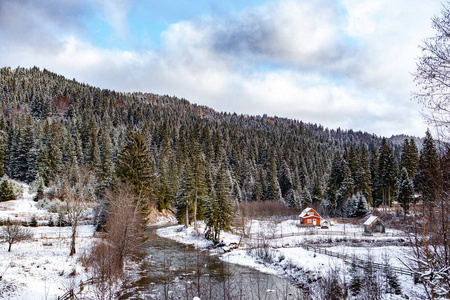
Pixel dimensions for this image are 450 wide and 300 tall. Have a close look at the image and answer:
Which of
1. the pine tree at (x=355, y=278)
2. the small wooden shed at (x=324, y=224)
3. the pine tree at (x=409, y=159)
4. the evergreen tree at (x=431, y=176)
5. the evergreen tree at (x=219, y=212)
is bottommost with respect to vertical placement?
the small wooden shed at (x=324, y=224)

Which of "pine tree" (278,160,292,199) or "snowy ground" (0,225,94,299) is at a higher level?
"pine tree" (278,160,292,199)

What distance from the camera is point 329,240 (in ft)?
136

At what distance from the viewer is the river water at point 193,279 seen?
19.8 metres

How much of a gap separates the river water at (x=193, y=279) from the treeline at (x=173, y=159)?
960cm

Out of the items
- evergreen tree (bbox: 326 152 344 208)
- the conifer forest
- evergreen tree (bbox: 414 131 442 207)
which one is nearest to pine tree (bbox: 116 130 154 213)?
the conifer forest

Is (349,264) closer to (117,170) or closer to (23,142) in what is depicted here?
(117,170)

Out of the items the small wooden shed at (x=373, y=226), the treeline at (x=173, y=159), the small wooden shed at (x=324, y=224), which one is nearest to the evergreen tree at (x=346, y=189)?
the treeline at (x=173, y=159)

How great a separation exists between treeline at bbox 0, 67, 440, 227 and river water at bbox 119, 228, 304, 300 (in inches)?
378

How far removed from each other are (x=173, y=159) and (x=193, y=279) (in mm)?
73614

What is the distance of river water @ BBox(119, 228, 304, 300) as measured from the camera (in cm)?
1980

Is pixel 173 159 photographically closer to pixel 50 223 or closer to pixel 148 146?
pixel 148 146

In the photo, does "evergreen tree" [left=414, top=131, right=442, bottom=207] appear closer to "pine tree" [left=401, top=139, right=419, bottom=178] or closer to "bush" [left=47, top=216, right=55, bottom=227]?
"bush" [left=47, top=216, right=55, bottom=227]

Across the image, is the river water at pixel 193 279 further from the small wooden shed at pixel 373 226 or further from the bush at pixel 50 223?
the small wooden shed at pixel 373 226

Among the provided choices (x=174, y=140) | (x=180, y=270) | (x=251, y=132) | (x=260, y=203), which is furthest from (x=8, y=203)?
(x=251, y=132)
